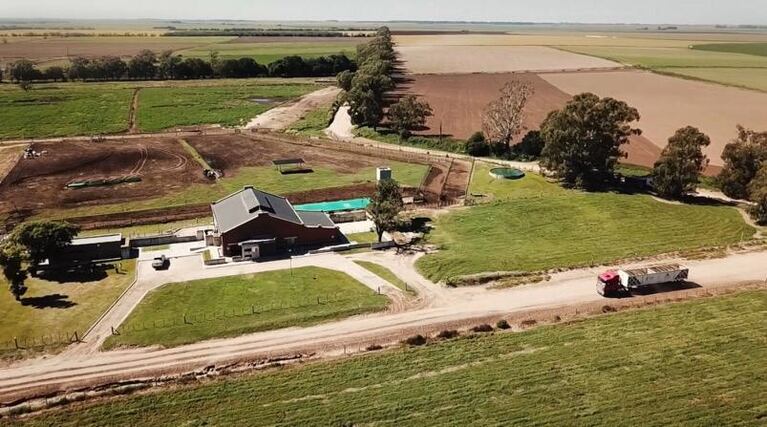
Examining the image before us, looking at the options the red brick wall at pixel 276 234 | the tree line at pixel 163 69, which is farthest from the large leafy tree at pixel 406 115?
the tree line at pixel 163 69

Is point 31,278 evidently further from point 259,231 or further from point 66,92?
point 66,92

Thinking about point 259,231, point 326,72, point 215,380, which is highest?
point 326,72

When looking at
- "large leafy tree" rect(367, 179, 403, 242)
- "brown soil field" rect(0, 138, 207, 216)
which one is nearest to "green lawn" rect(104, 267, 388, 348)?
"large leafy tree" rect(367, 179, 403, 242)

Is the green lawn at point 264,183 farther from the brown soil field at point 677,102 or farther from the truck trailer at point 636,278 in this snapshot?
the brown soil field at point 677,102

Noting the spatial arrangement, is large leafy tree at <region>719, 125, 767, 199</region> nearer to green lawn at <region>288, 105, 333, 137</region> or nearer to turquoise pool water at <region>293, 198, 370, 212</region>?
turquoise pool water at <region>293, 198, 370, 212</region>

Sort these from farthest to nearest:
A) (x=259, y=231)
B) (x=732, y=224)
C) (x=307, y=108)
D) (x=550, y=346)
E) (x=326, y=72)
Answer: (x=326, y=72)
(x=307, y=108)
(x=732, y=224)
(x=259, y=231)
(x=550, y=346)

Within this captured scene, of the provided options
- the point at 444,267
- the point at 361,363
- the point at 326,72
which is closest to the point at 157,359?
the point at 361,363
